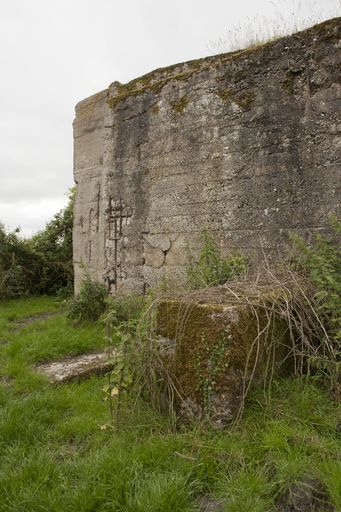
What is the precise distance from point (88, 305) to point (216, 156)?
9.42 feet

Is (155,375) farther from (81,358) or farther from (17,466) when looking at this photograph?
(81,358)

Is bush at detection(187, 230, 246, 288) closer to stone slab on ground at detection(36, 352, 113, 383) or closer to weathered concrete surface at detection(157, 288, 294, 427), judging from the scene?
weathered concrete surface at detection(157, 288, 294, 427)

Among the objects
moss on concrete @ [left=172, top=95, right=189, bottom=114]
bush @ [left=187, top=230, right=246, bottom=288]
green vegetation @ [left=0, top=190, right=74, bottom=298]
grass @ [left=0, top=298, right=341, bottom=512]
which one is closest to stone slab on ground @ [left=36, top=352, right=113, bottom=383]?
grass @ [left=0, top=298, right=341, bottom=512]

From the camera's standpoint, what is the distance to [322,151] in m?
3.88

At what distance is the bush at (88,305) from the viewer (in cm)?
586

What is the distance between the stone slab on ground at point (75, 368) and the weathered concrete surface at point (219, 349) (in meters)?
1.24

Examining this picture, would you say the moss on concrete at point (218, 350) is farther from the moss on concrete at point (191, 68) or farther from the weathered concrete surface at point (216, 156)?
the moss on concrete at point (191, 68)

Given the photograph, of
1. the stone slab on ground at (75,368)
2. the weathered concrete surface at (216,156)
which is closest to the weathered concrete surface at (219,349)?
the stone slab on ground at (75,368)

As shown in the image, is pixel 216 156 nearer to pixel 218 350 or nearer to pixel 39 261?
pixel 218 350

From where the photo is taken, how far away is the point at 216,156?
4672 mm

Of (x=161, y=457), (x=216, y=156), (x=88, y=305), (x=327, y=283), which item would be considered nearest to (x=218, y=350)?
(x=161, y=457)

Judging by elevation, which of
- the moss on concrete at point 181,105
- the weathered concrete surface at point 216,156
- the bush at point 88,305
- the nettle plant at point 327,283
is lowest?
the bush at point 88,305

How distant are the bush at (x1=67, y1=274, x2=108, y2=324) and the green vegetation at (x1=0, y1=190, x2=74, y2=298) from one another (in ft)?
11.6

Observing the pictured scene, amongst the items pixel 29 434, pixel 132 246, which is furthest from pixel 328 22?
pixel 29 434
